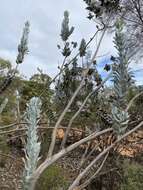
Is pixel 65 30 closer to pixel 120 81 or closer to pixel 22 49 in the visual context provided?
→ pixel 22 49

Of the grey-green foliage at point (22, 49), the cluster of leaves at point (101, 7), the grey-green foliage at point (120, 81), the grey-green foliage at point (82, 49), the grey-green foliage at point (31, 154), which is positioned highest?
the cluster of leaves at point (101, 7)

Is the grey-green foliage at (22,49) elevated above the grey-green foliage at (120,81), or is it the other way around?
the grey-green foliage at (22,49)

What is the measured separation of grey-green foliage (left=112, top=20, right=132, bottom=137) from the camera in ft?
3.82

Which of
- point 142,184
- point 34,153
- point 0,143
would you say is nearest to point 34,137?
point 34,153

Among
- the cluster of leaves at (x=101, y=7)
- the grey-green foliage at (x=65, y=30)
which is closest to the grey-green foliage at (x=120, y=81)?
the grey-green foliage at (x=65, y=30)

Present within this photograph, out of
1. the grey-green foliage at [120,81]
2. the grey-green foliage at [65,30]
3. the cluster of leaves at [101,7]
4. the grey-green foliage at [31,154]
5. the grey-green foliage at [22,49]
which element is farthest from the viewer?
the cluster of leaves at [101,7]

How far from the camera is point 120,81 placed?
117 cm

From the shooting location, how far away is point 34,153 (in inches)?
36.0

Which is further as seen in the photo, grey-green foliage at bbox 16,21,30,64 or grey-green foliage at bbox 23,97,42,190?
grey-green foliage at bbox 16,21,30,64

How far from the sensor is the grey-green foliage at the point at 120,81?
1165mm

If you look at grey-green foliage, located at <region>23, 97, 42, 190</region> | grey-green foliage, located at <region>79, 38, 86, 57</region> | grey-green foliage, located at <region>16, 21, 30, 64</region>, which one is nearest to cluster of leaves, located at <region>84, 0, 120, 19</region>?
grey-green foliage, located at <region>79, 38, 86, 57</region>

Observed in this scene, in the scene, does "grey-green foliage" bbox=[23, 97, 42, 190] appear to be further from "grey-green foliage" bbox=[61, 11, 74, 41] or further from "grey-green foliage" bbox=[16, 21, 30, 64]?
"grey-green foliage" bbox=[61, 11, 74, 41]

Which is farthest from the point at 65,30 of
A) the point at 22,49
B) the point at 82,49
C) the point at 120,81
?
the point at 120,81

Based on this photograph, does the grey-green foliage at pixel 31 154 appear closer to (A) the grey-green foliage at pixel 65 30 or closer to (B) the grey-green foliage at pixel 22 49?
(B) the grey-green foliage at pixel 22 49
